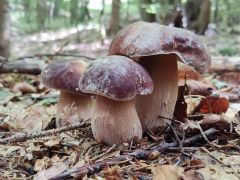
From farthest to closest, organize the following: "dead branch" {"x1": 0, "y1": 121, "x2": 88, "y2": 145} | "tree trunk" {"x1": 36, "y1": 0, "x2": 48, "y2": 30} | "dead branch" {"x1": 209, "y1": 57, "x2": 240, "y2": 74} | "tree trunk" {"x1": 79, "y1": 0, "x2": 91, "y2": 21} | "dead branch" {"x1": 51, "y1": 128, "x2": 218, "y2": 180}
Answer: "tree trunk" {"x1": 36, "y1": 0, "x2": 48, "y2": 30}, "tree trunk" {"x1": 79, "y1": 0, "x2": 91, "y2": 21}, "dead branch" {"x1": 209, "y1": 57, "x2": 240, "y2": 74}, "dead branch" {"x1": 0, "y1": 121, "x2": 88, "y2": 145}, "dead branch" {"x1": 51, "y1": 128, "x2": 218, "y2": 180}

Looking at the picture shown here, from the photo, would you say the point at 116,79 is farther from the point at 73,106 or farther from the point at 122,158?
the point at 73,106

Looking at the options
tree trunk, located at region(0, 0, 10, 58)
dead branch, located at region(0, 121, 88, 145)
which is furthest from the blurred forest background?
dead branch, located at region(0, 121, 88, 145)

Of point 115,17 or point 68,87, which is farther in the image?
point 115,17

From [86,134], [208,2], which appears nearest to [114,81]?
[86,134]

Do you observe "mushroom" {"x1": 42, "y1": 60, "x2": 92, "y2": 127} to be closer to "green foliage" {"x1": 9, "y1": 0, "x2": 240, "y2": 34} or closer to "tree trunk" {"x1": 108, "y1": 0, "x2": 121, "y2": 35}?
"green foliage" {"x1": 9, "y1": 0, "x2": 240, "y2": 34}

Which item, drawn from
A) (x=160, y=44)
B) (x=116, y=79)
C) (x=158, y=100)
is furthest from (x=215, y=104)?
(x=116, y=79)

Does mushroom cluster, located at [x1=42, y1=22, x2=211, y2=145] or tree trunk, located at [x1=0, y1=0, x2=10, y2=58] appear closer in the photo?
mushroom cluster, located at [x1=42, y1=22, x2=211, y2=145]
